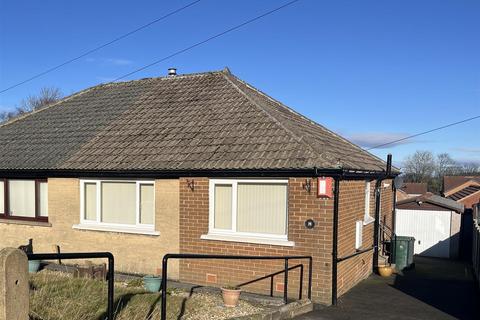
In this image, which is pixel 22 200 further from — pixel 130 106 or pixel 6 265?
pixel 6 265

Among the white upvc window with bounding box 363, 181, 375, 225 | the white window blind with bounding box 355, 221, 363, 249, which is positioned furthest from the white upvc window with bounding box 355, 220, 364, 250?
the white upvc window with bounding box 363, 181, 375, 225

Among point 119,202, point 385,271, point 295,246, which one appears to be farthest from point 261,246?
point 385,271

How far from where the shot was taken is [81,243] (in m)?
12.2

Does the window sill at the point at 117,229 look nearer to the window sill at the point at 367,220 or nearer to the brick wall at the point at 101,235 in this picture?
the brick wall at the point at 101,235

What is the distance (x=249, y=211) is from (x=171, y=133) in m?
3.30

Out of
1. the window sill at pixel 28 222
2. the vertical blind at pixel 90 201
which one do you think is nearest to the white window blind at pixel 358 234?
the vertical blind at pixel 90 201

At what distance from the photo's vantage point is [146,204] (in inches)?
456

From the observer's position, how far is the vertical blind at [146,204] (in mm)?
11469

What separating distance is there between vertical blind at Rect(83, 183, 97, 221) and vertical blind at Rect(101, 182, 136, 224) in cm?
29

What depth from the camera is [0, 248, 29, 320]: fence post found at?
378 centimetres

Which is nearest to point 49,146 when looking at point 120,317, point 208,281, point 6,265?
point 208,281

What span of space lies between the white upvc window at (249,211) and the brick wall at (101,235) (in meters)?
1.04

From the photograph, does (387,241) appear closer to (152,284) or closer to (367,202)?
(367,202)

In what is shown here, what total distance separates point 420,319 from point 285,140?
4421 millimetres
